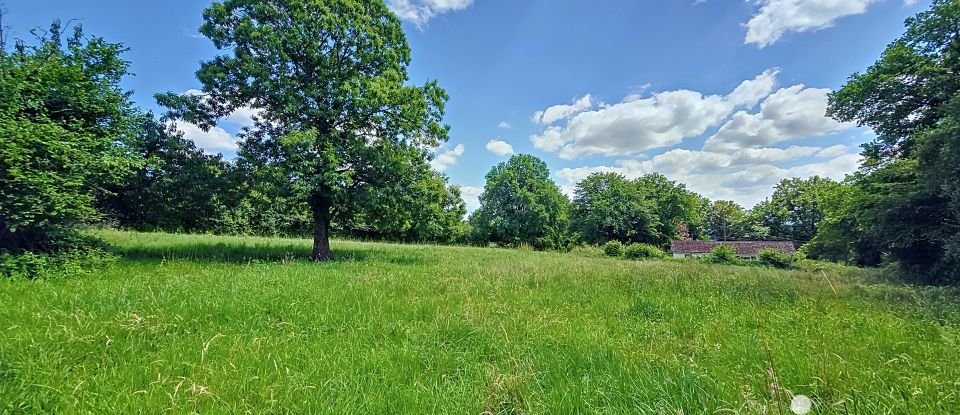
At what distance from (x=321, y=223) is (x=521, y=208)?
37.2 meters

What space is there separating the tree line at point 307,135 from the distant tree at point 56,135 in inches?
1.3

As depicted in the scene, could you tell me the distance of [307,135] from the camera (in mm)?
11414

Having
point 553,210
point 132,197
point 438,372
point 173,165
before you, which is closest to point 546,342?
point 438,372

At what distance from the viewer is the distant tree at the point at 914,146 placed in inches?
436

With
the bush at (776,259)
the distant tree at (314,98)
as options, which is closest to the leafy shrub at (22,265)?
the distant tree at (314,98)

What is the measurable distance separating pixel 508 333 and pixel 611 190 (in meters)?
51.5

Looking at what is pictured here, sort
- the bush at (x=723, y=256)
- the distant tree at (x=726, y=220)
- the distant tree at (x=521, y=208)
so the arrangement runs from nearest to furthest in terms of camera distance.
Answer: the bush at (x=723, y=256)
the distant tree at (x=521, y=208)
the distant tree at (x=726, y=220)

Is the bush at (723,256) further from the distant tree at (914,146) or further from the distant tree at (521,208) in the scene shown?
the distant tree at (521,208)

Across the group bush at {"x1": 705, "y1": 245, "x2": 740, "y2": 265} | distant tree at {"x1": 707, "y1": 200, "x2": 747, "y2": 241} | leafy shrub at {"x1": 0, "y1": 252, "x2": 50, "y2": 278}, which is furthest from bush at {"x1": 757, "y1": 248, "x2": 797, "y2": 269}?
distant tree at {"x1": 707, "y1": 200, "x2": 747, "y2": 241}

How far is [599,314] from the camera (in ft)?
19.7

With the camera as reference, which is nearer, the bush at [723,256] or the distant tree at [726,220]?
the bush at [723,256]

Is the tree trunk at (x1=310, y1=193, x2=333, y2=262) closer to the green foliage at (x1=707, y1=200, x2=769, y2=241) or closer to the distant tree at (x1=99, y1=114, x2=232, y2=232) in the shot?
the distant tree at (x1=99, y1=114, x2=232, y2=232)

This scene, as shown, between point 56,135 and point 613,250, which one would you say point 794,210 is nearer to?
point 613,250

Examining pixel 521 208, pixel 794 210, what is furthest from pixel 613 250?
pixel 794 210
